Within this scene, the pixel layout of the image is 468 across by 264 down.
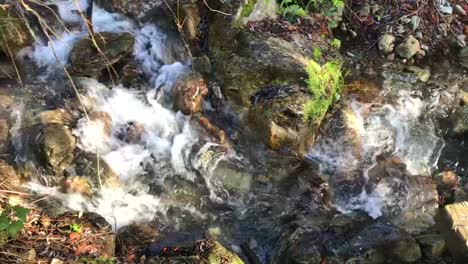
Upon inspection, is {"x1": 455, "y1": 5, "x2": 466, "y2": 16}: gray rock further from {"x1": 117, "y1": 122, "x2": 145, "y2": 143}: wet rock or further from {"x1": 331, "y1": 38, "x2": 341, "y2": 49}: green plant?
{"x1": 117, "y1": 122, "x2": 145, "y2": 143}: wet rock

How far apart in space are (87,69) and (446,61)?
16.9ft

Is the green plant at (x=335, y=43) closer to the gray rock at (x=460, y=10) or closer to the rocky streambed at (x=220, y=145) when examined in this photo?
the rocky streambed at (x=220, y=145)

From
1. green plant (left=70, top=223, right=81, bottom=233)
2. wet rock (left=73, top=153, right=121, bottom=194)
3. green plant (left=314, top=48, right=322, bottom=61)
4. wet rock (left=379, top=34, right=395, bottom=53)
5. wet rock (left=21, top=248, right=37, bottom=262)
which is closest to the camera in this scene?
wet rock (left=21, top=248, right=37, bottom=262)

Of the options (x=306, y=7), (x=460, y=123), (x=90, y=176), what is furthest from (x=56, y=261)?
(x=460, y=123)

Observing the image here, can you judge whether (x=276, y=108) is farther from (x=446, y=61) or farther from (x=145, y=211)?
(x=446, y=61)

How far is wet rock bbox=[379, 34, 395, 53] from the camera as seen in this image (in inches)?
268

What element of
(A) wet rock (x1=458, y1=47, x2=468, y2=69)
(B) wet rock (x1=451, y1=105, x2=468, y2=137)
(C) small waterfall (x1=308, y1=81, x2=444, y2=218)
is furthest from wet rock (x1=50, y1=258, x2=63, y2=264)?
(A) wet rock (x1=458, y1=47, x2=468, y2=69)

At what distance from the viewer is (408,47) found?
6758 millimetres

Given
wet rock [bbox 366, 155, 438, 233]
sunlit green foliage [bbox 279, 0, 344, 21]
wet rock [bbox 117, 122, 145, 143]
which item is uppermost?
sunlit green foliage [bbox 279, 0, 344, 21]

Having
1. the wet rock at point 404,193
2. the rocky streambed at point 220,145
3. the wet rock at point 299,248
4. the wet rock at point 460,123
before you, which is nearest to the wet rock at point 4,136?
→ the rocky streambed at point 220,145

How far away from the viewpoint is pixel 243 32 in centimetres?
604

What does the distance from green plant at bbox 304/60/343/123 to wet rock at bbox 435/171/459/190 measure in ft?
5.09

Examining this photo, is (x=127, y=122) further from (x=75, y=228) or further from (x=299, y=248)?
(x=299, y=248)

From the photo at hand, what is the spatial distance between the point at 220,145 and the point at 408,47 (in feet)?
10.7
